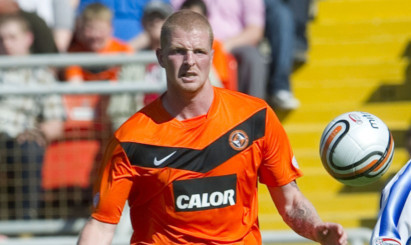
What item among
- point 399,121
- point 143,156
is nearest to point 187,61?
point 143,156

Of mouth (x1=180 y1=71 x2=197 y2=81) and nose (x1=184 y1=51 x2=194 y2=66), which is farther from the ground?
nose (x1=184 y1=51 x2=194 y2=66)

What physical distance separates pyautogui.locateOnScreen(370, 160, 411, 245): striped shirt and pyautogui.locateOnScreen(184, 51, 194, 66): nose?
1.18 meters

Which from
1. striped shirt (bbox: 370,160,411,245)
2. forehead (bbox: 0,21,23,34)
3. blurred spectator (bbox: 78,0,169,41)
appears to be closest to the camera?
striped shirt (bbox: 370,160,411,245)

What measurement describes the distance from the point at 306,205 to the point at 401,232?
0.96m

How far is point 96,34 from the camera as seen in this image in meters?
8.40

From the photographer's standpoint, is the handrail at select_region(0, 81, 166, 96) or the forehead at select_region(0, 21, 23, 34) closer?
the handrail at select_region(0, 81, 166, 96)

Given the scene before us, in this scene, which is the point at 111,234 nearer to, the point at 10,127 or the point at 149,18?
the point at 10,127

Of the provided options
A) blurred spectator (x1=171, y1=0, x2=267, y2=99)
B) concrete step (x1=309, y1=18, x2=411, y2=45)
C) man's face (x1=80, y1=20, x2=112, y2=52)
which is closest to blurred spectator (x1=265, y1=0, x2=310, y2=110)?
blurred spectator (x1=171, y1=0, x2=267, y2=99)

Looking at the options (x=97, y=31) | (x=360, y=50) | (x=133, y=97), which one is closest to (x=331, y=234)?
(x=133, y=97)

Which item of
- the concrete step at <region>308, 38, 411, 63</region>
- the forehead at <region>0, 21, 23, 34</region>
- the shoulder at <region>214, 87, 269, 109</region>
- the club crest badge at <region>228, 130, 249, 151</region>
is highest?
the shoulder at <region>214, 87, 269, 109</region>

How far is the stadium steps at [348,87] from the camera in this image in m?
9.23

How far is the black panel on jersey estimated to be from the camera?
4902 mm

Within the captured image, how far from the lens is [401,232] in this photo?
13.5ft

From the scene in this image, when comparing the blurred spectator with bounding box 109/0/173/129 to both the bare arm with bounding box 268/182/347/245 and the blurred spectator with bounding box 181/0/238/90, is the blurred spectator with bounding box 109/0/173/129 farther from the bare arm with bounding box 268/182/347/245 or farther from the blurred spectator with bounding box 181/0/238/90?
the bare arm with bounding box 268/182/347/245
